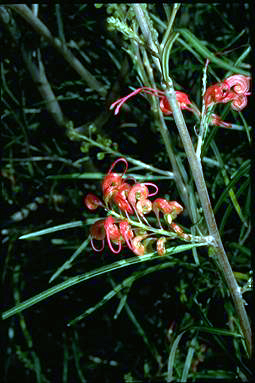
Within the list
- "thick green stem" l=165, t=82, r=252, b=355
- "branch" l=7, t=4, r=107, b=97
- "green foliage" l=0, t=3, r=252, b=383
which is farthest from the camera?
"green foliage" l=0, t=3, r=252, b=383

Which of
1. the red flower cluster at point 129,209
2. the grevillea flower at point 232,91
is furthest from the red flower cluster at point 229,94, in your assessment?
the red flower cluster at point 129,209

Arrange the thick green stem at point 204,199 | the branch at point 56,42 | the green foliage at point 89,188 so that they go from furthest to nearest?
the green foliage at point 89,188
the branch at point 56,42
the thick green stem at point 204,199

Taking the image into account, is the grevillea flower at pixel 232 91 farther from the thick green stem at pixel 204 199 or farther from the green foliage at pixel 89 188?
the green foliage at pixel 89 188

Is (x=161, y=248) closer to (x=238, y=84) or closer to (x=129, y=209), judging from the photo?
(x=129, y=209)

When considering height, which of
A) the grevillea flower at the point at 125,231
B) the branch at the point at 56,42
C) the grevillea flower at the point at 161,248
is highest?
the branch at the point at 56,42

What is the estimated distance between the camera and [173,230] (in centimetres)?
53

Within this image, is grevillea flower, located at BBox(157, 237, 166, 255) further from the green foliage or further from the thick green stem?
the green foliage

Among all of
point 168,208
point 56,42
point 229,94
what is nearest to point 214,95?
point 229,94

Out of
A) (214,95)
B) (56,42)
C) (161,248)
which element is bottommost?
(161,248)

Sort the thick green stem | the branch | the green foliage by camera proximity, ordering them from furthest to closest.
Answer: the green foliage, the branch, the thick green stem

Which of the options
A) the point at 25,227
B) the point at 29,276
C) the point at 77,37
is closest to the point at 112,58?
the point at 77,37

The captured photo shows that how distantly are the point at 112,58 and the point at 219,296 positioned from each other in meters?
0.66

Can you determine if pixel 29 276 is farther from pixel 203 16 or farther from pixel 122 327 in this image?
pixel 203 16

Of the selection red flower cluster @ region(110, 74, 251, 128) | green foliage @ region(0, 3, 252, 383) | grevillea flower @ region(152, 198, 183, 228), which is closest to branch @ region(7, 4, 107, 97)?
green foliage @ region(0, 3, 252, 383)
